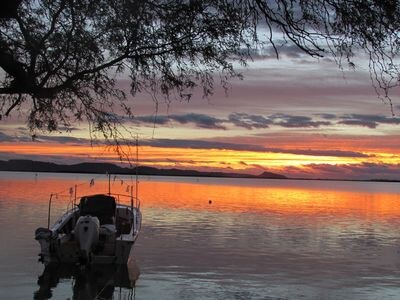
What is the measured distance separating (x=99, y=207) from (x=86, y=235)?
4.07m

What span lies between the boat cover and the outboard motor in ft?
11.4

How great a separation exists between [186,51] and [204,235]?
3503 cm

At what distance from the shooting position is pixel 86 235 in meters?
22.7

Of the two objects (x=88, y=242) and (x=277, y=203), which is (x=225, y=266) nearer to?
(x=88, y=242)

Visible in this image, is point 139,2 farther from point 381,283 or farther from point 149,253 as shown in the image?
point 149,253

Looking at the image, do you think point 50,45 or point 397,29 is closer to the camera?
point 397,29

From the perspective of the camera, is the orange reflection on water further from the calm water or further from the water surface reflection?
the water surface reflection

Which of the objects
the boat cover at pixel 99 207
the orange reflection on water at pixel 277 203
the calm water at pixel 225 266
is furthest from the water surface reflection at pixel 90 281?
the orange reflection on water at pixel 277 203

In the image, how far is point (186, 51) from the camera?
16.0 ft

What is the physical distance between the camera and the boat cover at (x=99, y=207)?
26.5 metres

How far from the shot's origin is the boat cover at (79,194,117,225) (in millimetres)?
26469

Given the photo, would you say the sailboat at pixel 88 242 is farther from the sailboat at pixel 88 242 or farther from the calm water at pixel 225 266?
the calm water at pixel 225 266

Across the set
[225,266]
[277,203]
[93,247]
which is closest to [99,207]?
[93,247]

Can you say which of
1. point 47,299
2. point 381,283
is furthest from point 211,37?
point 381,283
